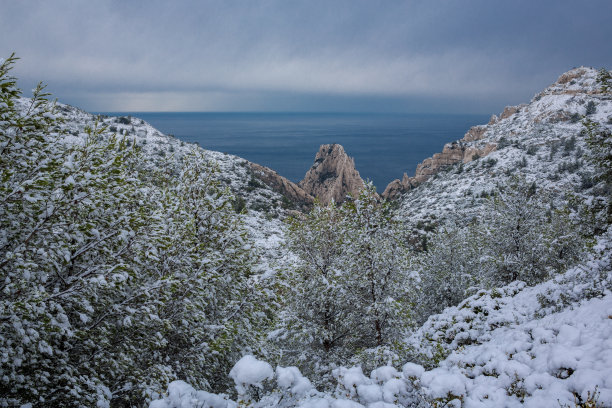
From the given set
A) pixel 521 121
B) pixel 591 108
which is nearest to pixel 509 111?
pixel 521 121

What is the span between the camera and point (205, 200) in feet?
35.7

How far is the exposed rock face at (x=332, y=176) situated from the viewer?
333ft

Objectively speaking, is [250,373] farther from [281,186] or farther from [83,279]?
[281,186]

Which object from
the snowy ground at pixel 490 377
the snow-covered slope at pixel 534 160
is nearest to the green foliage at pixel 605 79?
the snowy ground at pixel 490 377

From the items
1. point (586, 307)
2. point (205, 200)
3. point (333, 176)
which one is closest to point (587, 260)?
point (586, 307)

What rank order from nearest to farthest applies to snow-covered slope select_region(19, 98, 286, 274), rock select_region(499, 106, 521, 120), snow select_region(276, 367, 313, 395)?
snow select_region(276, 367, 313, 395), snow-covered slope select_region(19, 98, 286, 274), rock select_region(499, 106, 521, 120)

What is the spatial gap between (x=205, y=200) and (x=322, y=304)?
5852 mm

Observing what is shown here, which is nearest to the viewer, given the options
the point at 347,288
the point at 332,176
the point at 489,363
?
the point at 489,363

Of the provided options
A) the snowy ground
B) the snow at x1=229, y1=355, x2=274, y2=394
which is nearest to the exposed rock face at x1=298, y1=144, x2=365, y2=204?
the snowy ground

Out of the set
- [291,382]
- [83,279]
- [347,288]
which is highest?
[83,279]

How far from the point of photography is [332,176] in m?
105

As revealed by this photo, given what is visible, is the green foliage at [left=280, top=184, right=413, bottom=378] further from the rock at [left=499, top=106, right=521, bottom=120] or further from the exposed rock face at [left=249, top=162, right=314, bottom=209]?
the rock at [left=499, top=106, right=521, bottom=120]

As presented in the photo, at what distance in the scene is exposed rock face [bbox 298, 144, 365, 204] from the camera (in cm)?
10150

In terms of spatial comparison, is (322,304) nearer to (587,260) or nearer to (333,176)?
(587,260)
